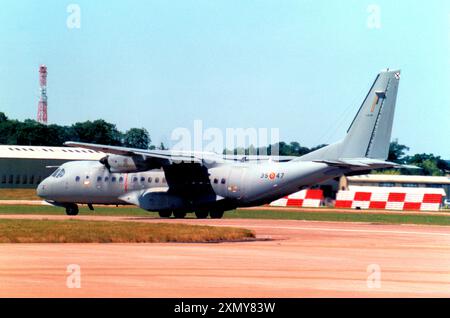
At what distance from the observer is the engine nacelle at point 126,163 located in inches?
2119

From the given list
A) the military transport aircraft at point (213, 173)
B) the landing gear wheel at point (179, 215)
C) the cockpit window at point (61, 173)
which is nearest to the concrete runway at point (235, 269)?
the military transport aircraft at point (213, 173)

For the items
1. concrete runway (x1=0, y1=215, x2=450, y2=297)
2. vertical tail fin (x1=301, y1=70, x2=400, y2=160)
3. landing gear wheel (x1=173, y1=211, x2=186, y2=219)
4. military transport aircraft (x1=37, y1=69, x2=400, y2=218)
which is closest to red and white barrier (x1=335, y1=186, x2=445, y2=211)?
military transport aircraft (x1=37, y1=69, x2=400, y2=218)

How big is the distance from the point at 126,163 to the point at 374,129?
44.1 feet

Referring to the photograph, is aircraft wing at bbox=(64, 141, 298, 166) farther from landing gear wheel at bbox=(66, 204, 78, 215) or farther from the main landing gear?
landing gear wheel at bbox=(66, 204, 78, 215)

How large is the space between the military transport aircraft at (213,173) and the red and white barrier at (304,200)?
2270cm

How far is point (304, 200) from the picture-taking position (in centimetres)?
8212

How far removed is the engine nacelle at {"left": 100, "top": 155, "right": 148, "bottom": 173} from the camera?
177 feet

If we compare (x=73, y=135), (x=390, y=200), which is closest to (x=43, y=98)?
(x=73, y=135)

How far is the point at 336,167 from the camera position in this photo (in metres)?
50.5

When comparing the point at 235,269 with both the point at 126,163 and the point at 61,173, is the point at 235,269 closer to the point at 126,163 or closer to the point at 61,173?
the point at 126,163

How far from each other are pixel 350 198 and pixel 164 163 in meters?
29.8

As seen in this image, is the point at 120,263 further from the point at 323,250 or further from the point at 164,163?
the point at 164,163

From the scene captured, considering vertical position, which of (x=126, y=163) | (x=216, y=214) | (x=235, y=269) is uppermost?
(x=126, y=163)
